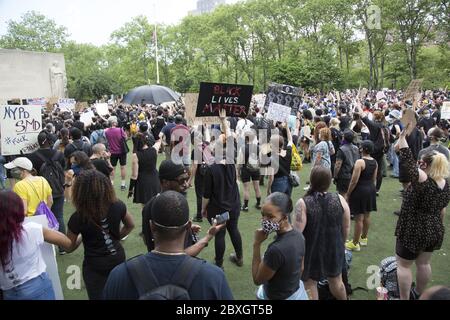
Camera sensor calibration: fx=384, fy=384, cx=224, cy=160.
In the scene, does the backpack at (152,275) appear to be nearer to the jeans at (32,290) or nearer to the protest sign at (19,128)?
the jeans at (32,290)

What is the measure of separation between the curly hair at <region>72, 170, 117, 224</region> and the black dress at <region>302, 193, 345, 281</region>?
6.43 feet

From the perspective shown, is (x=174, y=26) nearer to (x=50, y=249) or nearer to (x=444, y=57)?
(x=444, y=57)

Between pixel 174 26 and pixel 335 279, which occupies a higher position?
pixel 174 26

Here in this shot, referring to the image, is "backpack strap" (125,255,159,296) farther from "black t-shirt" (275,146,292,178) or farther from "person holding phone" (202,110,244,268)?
"black t-shirt" (275,146,292,178)

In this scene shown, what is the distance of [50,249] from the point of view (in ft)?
12.2

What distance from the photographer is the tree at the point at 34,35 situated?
59531 millimetres

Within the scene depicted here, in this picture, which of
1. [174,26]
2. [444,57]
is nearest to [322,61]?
[444,57]

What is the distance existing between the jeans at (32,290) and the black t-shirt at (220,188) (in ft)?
8.54

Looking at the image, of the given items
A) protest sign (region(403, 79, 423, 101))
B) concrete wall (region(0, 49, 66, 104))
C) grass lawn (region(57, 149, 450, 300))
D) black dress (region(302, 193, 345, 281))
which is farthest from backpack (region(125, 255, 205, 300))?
concrete wall (region(0, 49, 66, 104))

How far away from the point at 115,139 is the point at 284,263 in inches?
307

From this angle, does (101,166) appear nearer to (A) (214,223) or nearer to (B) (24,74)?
(A) (214,223)

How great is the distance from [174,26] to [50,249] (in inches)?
2195
